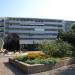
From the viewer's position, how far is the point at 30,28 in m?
106

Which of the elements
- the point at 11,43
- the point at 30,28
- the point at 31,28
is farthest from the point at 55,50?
the point at 31,28

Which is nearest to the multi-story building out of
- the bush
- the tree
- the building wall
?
the building wall

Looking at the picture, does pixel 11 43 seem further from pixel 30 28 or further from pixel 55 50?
pixel 30 28

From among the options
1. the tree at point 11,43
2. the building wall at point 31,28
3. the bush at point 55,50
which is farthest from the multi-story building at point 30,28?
the bush at point 55,50

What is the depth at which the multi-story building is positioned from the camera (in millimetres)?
101556

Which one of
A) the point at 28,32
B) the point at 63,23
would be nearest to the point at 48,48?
the point at 28,32

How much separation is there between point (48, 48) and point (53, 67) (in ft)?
21.1

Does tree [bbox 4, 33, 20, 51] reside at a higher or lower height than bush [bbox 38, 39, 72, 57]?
lower

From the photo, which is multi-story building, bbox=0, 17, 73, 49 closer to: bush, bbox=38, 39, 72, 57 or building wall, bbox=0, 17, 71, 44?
building wall, bbox=0, 17, 71, 44

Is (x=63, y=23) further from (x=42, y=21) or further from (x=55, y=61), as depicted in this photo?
(x=55, y=61)

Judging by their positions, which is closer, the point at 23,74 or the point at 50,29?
the point at 23,74

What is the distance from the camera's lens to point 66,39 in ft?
98.3

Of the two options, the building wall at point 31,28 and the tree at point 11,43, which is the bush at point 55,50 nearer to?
the tree at point 11,43

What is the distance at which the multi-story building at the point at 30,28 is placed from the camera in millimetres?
101556
